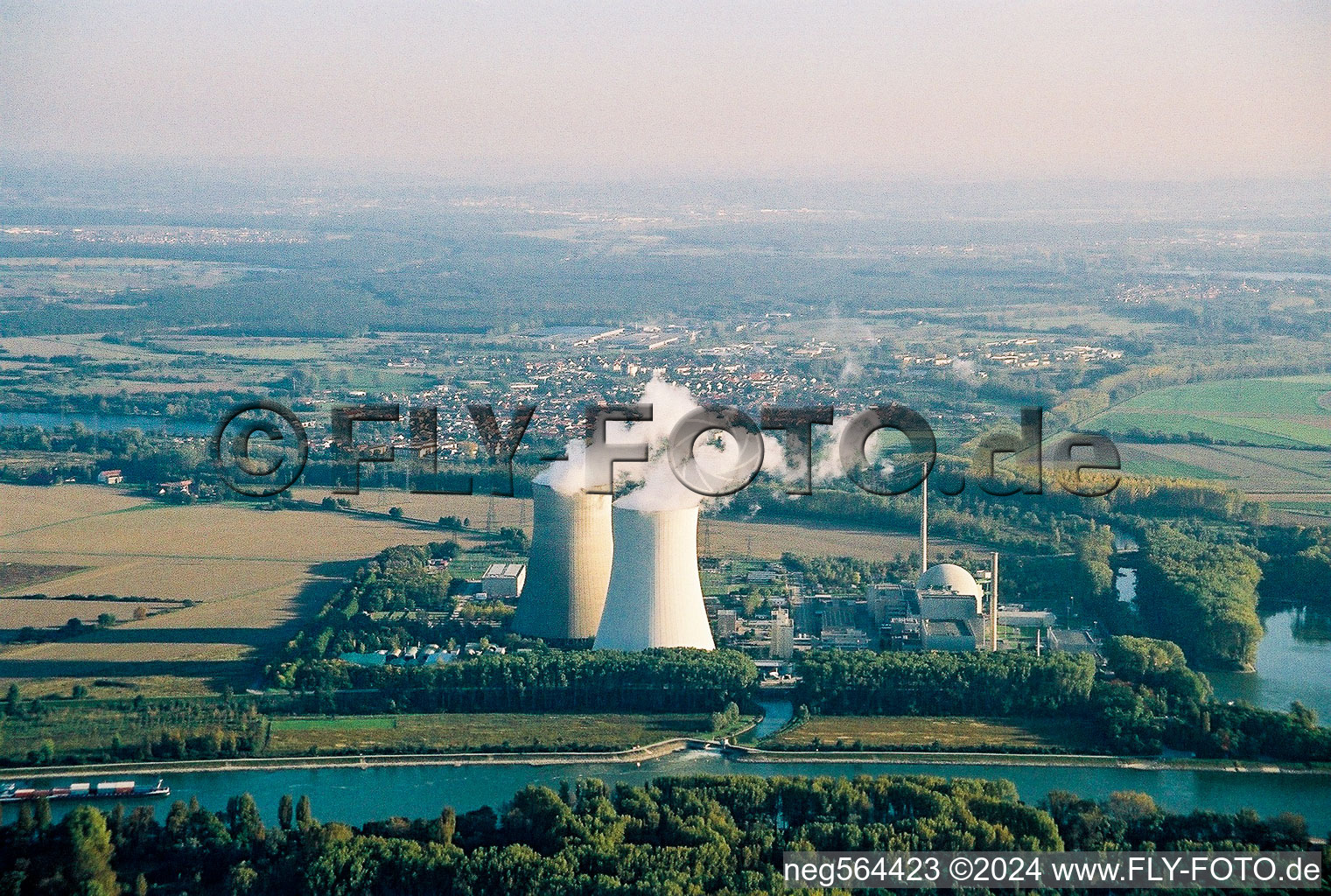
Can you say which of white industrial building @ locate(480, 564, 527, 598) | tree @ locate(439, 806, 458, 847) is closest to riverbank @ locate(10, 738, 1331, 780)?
tree @ locate(439, 806, 458, 847)

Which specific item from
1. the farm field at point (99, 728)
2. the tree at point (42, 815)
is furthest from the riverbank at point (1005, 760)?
the tree at point (42, 815)

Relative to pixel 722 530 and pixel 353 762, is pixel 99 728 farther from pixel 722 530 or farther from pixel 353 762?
pixel 722 530

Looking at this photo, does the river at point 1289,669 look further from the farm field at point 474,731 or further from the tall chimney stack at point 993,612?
the farm field at point 474,731

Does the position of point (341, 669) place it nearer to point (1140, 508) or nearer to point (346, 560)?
point (346, 560)

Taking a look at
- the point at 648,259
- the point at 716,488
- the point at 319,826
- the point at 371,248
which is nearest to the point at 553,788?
the point at 319,826

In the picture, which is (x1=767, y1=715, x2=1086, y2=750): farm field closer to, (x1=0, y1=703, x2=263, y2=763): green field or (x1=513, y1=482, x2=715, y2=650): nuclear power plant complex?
(x1=513, y1=482, x2=715, y2=650): nuclear power plant complex

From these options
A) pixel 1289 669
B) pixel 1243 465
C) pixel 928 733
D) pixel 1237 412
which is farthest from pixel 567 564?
pixel 1237 412
